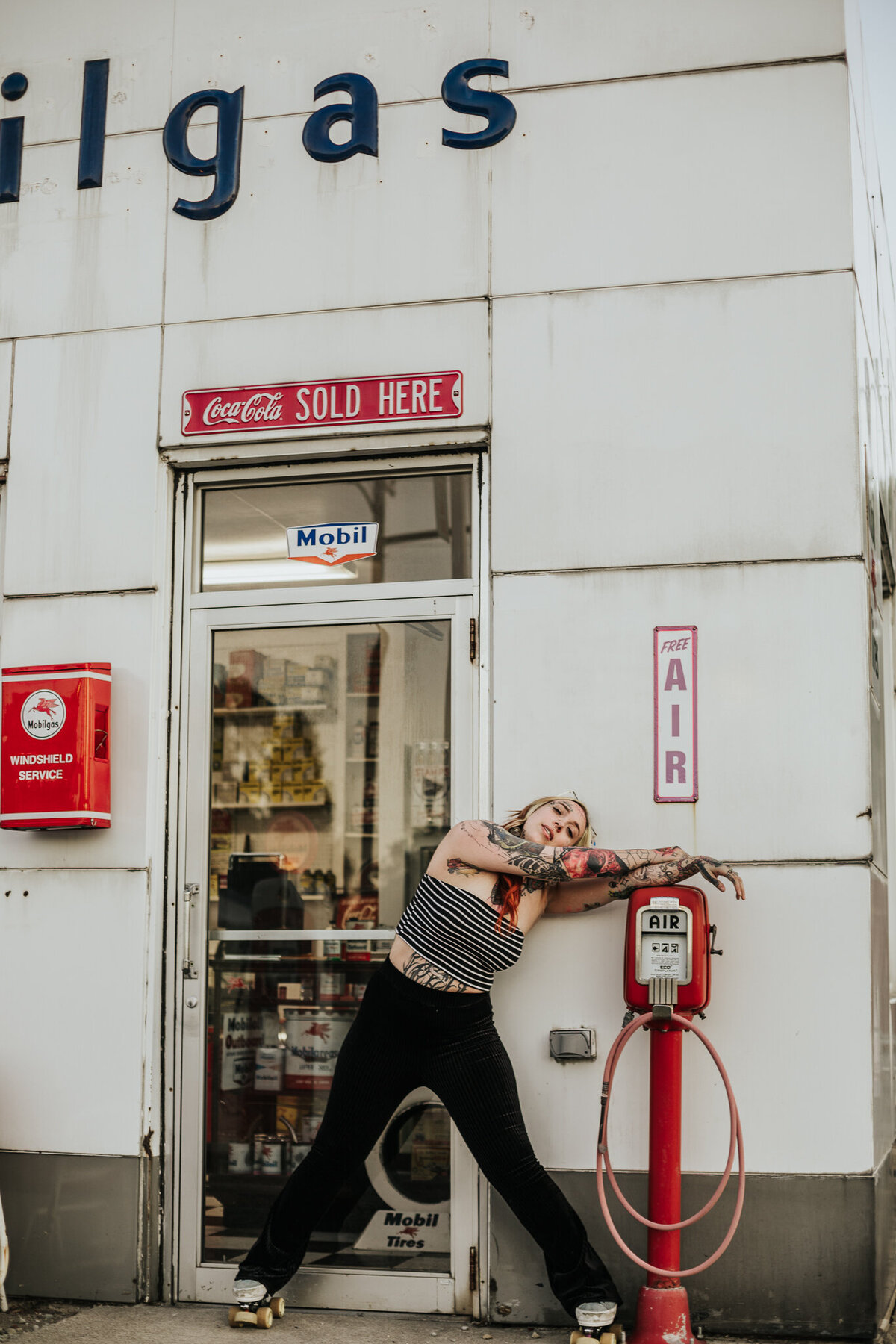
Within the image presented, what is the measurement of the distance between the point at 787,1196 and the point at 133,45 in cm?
529

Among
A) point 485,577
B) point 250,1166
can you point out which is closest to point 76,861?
point 250,1166

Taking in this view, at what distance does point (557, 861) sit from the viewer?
14.7ft

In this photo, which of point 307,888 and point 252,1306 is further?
point 307,888

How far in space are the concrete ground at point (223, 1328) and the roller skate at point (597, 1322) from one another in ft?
0.72

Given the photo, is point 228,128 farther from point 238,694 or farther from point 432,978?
point 432,978

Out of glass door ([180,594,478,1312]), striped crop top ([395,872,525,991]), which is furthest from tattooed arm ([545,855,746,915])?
glass door ([180,594,478,1312])

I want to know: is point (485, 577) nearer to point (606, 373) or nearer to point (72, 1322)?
point (606, 373)

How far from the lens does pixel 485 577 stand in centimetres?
514

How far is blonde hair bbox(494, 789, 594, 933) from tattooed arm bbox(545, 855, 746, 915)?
0.09 meters

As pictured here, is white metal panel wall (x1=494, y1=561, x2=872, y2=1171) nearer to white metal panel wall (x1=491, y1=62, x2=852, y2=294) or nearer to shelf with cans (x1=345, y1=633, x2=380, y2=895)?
shelf with cans (x1=345, y1=633, x2=380, y2=895)

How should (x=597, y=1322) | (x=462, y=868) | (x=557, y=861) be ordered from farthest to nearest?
(x=462, y=868)
(x=557, y=861)
(x=597, y=1322)

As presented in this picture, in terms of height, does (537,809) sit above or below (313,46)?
below

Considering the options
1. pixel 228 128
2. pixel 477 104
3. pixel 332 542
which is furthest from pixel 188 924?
pixel 477 104

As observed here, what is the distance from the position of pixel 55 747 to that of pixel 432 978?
1.78m
